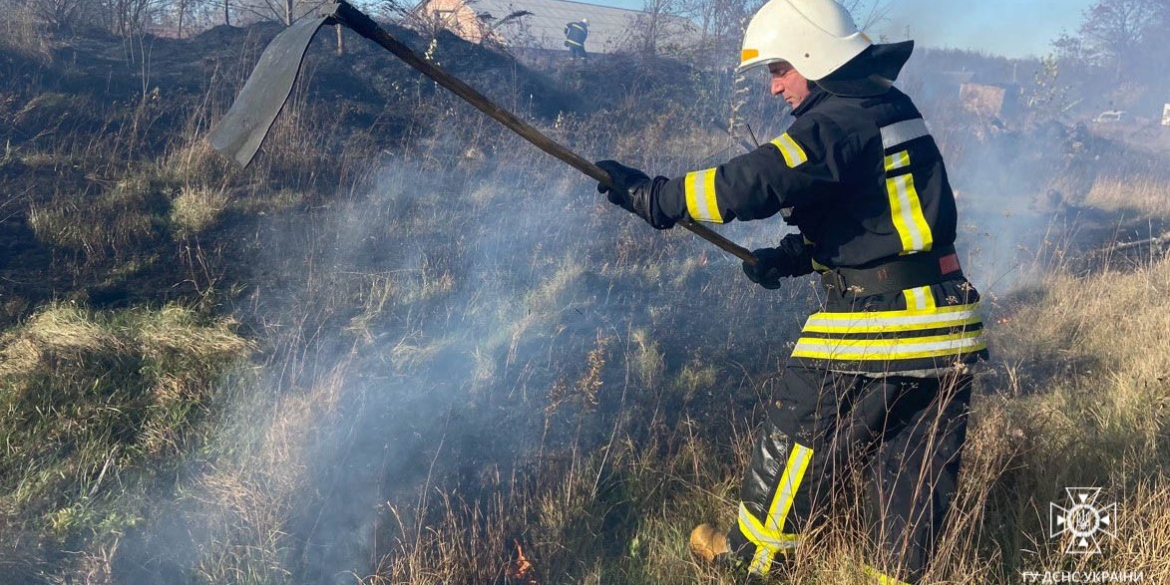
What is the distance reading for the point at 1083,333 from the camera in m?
5.30

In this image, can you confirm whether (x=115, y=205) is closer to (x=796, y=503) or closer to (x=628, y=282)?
(x=628, y=282)

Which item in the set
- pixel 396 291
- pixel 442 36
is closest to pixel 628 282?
pixel 396 291

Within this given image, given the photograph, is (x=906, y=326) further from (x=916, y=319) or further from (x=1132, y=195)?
(x=1132, y=195)

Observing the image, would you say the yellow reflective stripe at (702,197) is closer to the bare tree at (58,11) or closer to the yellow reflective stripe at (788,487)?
the yellow reflective stripe at (788,487)

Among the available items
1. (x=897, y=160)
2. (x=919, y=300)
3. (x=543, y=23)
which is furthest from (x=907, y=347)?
(x=543, y=23)

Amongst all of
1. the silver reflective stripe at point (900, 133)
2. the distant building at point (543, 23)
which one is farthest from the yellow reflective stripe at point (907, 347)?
the distant building at point (543, 23)

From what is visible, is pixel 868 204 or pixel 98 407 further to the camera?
pixel 98 407

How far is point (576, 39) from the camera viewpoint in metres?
15.2

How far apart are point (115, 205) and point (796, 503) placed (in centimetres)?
513

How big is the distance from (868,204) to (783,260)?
0.69 m

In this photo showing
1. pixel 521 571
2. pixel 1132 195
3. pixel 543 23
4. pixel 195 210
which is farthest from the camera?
pixel 543 23

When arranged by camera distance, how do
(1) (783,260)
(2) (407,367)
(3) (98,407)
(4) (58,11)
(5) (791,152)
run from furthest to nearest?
(4) (58,11) → (2) (407,367) → (3) (98,407) → (1) (783,260) → (5) (791,152)

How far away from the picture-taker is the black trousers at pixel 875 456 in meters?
2.49

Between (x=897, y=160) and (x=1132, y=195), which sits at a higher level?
(x=897, y=160)
